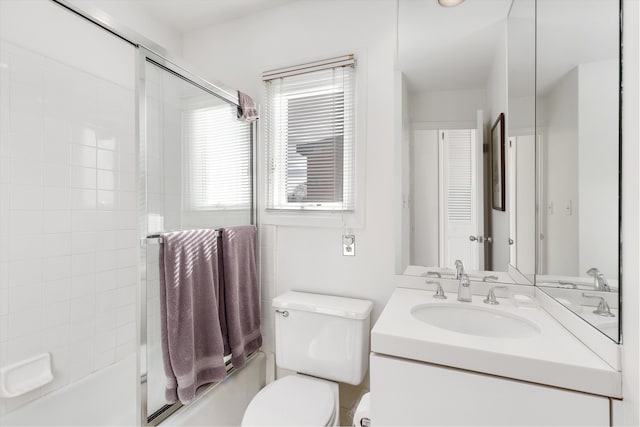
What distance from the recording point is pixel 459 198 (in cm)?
147

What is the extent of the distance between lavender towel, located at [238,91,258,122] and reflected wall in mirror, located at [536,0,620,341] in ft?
4.53

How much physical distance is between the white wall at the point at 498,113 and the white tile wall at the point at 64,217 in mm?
1606

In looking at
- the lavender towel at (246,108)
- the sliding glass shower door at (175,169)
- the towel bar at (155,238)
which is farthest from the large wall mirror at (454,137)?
the towel bar at (155,238)

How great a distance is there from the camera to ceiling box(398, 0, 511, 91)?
55.5 inches

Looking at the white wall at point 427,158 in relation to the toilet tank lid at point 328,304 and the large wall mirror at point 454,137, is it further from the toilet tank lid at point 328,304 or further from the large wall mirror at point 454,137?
the toilet tank lid at point 328,304

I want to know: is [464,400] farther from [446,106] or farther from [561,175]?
[446,106]

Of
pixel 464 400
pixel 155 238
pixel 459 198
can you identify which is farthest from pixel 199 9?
pixel 464 400

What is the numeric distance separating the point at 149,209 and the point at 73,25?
1.20 meters

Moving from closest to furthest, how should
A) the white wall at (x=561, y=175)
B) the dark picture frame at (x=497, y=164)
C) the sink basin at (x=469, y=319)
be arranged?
the white wall at (x=561, y=175) → the sink basin at (x=469, y=319) → the dark picture frame at (x=497, y=164)

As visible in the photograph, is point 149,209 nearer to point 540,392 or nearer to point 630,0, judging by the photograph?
point 540,392

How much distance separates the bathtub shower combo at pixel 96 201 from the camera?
48.1 inches

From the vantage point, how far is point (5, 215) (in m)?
1.30

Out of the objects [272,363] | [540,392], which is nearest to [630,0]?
[540,392]

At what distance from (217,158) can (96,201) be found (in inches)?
28.7
